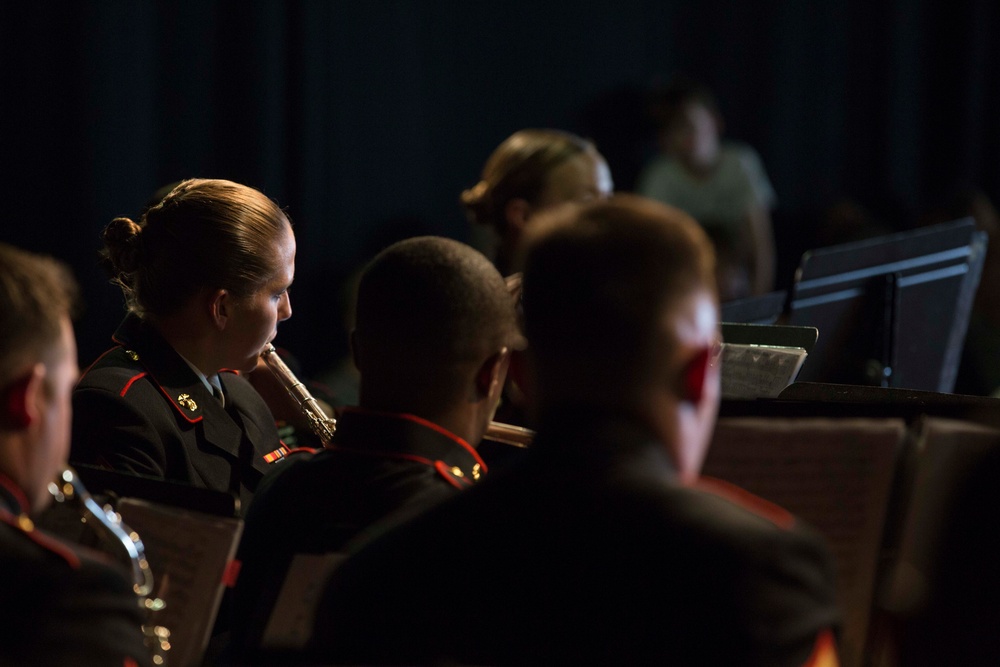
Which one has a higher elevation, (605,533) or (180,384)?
(605,533)

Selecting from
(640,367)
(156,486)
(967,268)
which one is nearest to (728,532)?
(640,367)

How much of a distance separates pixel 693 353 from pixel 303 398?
106cm

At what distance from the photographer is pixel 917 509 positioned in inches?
40.4

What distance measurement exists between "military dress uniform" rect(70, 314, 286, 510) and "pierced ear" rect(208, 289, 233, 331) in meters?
0.07

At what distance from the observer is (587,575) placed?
80 centimetres

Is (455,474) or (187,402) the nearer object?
(455,474)

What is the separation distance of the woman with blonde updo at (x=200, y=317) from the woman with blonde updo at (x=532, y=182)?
2.47ft

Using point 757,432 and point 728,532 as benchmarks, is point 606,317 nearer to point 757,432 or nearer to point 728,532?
point 728,532

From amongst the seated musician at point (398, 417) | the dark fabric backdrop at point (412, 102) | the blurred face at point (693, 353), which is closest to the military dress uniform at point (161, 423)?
the seated musician at point (398, 417)

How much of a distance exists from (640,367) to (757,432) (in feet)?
0.82

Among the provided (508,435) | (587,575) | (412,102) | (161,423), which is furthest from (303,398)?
(412,102)

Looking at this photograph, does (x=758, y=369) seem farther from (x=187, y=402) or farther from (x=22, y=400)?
(x=22, y=400)

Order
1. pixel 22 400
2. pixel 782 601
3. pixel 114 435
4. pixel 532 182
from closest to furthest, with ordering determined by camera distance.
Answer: pixel 782 601 → pixel 22 400 → pixel 114 435 → pixel 532 182

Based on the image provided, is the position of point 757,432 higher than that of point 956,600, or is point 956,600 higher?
point 757,432
